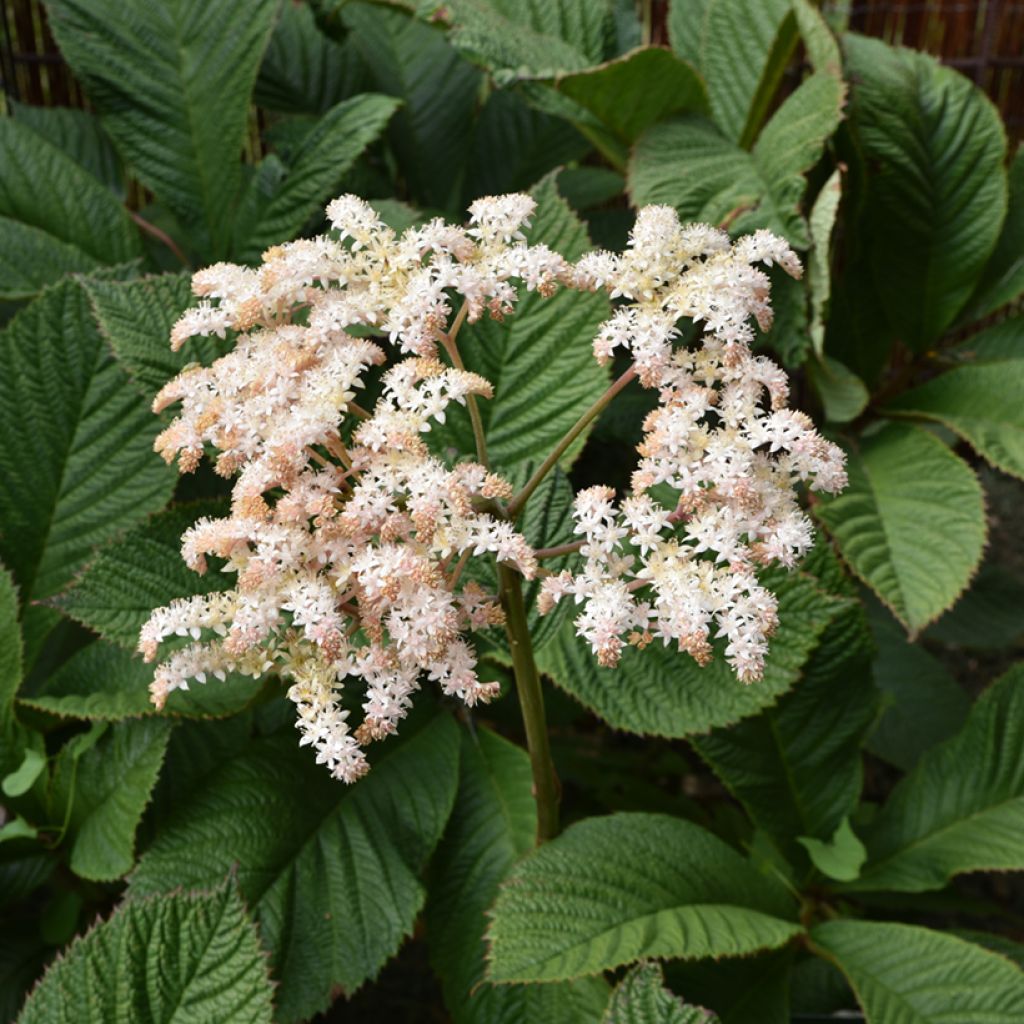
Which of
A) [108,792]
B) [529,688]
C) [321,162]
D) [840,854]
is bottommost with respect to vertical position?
[840,854]

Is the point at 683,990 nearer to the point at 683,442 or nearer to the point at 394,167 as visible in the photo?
the point at 683,442

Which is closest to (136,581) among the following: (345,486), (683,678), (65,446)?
(65,446)

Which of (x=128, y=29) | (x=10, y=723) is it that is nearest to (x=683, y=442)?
(x=10, y=723)

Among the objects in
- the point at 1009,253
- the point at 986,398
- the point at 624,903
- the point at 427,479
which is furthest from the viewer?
the point at 1009,253

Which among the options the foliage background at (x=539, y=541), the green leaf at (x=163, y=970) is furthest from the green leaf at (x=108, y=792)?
the green leaf at (x=163, y=970)

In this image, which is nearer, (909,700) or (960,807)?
(960,807)

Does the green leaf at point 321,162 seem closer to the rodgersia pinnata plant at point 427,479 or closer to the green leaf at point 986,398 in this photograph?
the rodgersia pinnata plant at point 427,479

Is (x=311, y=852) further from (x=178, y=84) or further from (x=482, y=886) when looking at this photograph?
(x=178, y=84)
